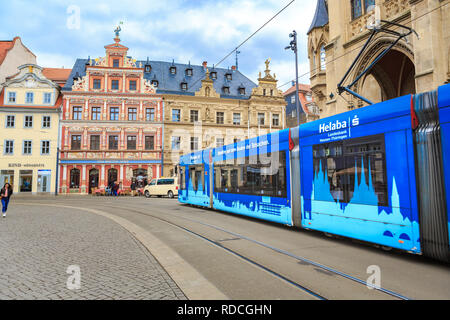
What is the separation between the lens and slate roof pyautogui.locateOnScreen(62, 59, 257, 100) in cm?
3891

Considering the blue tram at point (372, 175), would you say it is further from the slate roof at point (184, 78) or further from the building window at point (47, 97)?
the building window at point (47, 97)

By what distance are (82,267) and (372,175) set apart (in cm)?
580

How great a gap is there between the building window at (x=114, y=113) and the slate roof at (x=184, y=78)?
5721 mm

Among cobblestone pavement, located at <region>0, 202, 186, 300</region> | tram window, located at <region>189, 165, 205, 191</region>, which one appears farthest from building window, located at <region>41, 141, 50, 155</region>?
cobblestone pavement, located at <region>0, 202, 186, 300</region>

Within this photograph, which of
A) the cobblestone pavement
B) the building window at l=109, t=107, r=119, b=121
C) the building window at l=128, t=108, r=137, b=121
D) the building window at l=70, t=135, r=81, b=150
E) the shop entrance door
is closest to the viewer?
the cobblestone pavement

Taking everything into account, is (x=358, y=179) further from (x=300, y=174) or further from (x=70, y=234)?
(x=70, y=234)

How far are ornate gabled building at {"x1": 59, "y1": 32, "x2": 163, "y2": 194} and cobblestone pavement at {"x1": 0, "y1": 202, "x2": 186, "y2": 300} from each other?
2773cm

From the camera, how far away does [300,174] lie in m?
8.40

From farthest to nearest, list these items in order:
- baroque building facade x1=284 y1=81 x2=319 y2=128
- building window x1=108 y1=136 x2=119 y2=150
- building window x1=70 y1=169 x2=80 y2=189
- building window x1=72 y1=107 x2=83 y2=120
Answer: baroque building facade x1=284 y1=81 x2=319 y2=128 < building window x1=108 y1=136 x2=119 y2=150 < building window x1=72 y1=107 x2=83 y2=120 < building window x1=70 y1=169 x2=80 y2=189

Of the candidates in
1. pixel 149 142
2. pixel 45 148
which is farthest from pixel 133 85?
pixel 45 148

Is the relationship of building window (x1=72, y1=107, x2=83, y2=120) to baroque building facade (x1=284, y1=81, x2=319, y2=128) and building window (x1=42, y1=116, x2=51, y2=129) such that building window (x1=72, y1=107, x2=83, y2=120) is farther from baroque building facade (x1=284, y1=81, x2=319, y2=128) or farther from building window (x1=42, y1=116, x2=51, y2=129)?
baroque building facade (x1=284, y1=81, x2=319, y2=128)
